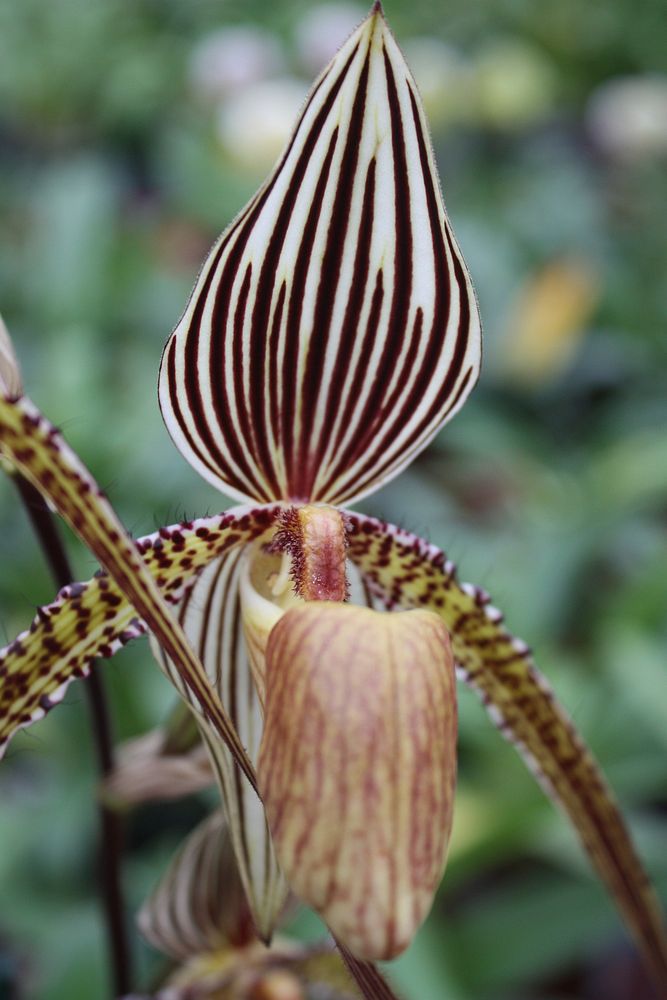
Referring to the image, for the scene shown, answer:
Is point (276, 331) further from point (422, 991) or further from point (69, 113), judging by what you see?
→ point (69, 113)

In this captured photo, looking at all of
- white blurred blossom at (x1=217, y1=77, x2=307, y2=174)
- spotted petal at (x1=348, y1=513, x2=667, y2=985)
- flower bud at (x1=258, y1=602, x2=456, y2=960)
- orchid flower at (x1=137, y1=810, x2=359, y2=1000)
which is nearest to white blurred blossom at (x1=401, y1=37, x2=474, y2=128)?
white blurred blossom at (x1=217, y1=77, x2=307, y2=174)

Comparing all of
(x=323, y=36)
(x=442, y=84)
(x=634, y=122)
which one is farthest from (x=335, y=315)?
(x=323, y=36)

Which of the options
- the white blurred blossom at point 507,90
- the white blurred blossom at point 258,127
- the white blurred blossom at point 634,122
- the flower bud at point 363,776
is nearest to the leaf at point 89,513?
the flower bud at point 363,776

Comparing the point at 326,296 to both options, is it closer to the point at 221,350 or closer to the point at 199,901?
the point at 221,350

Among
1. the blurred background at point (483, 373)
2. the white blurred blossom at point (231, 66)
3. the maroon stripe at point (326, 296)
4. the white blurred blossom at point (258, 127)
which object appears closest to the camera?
the maroon stripe at point (326, 296)

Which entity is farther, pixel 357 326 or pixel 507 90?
pixel 507 90

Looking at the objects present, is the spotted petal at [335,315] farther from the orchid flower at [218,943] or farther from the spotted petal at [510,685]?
the orchid flower at [218,943]
